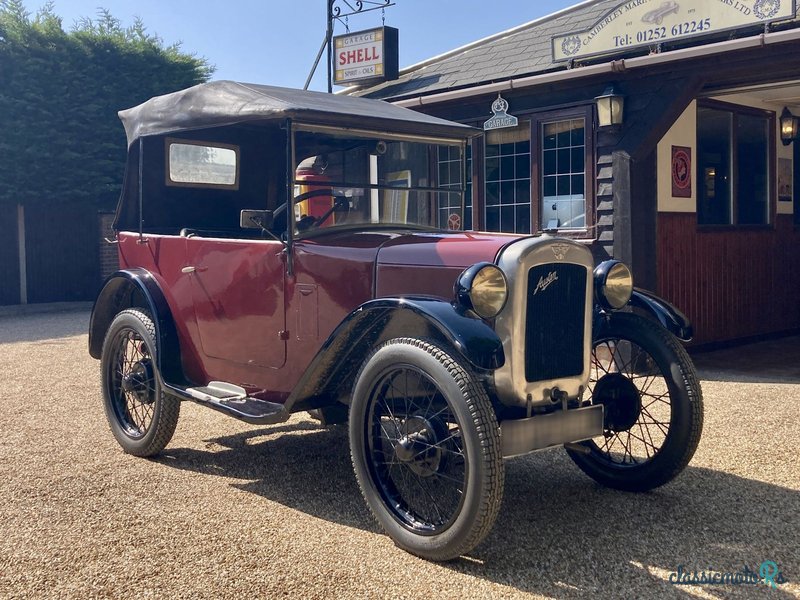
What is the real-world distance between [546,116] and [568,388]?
5652mm

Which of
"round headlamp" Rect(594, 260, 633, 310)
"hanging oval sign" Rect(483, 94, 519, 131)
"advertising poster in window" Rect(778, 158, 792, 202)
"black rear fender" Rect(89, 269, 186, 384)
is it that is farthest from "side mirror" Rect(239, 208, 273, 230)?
"advertising poster in window" Rect(778, 158, 792, 202)

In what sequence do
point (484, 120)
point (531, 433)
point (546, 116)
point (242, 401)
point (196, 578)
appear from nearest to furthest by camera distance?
point (196, 578) < point (531, 433) < point (242, 401) < point (546, 116) < point (484, 120)

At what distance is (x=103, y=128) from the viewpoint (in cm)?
1614

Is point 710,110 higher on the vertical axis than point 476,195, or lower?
higher

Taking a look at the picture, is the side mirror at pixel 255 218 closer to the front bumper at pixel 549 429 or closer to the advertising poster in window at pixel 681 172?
the front bumper at pixel 549 429

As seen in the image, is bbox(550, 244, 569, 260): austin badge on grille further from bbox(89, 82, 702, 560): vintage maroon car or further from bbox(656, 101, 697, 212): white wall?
bbox(656, 101, 697, 212): white wall

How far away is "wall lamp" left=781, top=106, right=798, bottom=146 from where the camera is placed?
9.65 metres

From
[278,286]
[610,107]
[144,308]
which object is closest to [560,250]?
[278,286]

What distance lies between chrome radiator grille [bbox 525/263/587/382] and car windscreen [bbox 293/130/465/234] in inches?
48.0

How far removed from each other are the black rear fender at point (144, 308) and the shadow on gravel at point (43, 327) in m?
5.54

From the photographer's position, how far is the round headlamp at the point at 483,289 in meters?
3.37

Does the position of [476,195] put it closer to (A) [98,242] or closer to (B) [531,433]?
(B) [531,433]

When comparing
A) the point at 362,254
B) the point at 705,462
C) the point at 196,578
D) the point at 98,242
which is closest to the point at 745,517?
the point at 705,462

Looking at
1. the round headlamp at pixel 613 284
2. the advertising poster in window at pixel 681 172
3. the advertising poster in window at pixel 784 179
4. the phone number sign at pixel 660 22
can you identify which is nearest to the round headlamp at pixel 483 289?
the round headlamp at pixel 613 284
